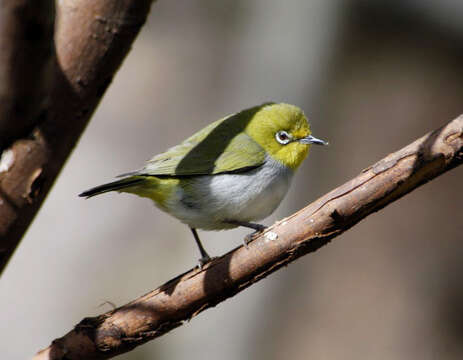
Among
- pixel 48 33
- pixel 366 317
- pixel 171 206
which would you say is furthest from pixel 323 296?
pixel 48 33

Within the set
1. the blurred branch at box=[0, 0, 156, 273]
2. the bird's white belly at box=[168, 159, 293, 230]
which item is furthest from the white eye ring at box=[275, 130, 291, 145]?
the blurred branch at box=[0, 0, 156, 273]

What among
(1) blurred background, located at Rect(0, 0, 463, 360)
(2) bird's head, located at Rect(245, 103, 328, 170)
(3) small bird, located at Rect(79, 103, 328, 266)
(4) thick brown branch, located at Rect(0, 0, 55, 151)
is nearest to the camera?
(4) thick brown branch, located at Rect(0, 0, 55, 151)

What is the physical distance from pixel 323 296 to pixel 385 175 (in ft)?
16.1

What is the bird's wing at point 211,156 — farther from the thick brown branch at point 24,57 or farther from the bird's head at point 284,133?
the thick brown branch at point 24,57

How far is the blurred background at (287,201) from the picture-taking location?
23.8 feet

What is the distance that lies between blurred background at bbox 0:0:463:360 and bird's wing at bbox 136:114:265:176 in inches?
113

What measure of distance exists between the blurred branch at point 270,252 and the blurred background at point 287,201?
13.4ft

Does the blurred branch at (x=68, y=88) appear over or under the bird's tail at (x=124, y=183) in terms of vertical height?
under

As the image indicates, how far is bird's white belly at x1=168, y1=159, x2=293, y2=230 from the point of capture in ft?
13.7

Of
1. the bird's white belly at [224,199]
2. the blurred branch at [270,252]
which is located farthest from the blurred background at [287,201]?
the blurred branch at [270,252]

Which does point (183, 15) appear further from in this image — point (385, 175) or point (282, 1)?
point (385, 175)

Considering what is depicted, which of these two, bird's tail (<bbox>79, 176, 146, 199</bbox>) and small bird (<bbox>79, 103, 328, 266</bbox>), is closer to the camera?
bird's tail (<bbox>79, 176, 146, 199</bbox>)

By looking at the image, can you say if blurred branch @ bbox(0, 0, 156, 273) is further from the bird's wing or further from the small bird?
the bird's wing

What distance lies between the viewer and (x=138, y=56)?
27.0ft
